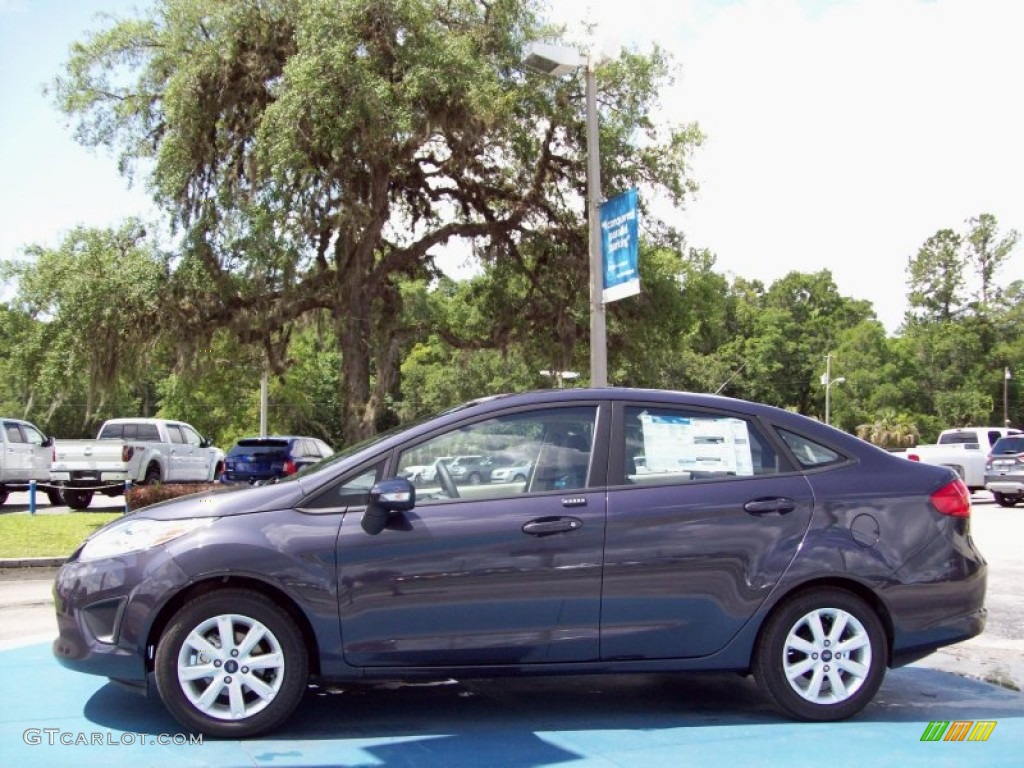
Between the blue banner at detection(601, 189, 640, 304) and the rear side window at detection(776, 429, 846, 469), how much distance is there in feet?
21.2

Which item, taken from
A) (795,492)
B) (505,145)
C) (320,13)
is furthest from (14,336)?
(795,492)

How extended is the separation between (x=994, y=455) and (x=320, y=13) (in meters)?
18.7

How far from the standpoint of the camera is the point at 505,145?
1869 cm

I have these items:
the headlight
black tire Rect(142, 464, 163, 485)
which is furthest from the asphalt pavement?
black tire Rect(142, 464, 163, 485)

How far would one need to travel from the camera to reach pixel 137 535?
495 cm

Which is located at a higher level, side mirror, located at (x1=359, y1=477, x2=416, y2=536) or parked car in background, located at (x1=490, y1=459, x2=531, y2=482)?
parked car in background, located at (x1=490, y1=459, x2=531, y2=482)

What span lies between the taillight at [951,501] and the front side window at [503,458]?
1914 mm

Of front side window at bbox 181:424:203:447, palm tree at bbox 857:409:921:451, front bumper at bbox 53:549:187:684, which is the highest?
palm tree at bbox 857:409:921:451

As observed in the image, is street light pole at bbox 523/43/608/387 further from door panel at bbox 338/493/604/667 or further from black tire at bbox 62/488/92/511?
black tire at bbox 62/488/92/511

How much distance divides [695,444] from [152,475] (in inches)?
771

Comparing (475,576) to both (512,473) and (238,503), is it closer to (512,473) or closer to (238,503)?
(512,473)

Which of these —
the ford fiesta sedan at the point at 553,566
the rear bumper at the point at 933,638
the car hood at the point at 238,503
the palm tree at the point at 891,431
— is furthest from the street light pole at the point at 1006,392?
the car hood at the point at 238,503

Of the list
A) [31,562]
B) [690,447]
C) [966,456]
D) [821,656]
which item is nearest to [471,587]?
[690,447]

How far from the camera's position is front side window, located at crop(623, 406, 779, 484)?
208 inches
